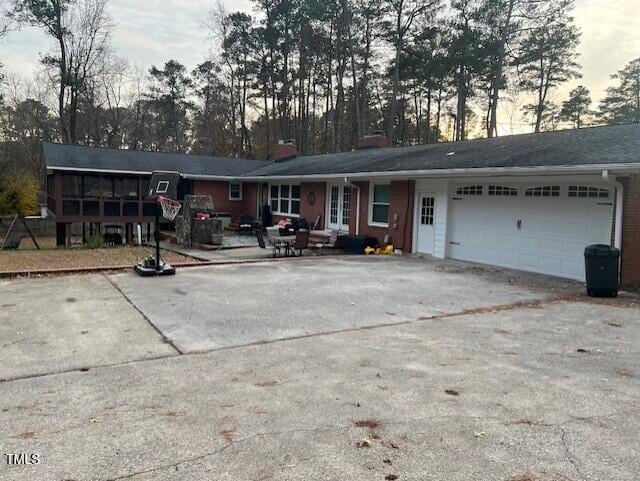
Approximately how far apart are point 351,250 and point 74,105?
24.0 meters

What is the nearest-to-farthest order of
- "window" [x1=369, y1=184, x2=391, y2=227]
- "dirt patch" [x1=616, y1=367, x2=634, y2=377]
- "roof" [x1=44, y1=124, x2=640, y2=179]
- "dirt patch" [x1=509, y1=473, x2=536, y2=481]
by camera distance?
"dirt patch" [x1=509, y1=473, x2=536, y2=481] < "dirt patch" [x1=616, y1=367, x2=634, y2=377] < "roof" [x1=44, y1=124, x2=640, y2=179] < "window" [x1=369, y1=184, x2=391, y2=227]

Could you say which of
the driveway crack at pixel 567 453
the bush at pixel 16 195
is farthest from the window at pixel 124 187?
the driveway crack at pixel 567 453

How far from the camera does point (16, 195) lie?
2009cm

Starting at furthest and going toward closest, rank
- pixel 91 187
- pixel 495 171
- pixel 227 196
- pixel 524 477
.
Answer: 1. pixel 227 196
2. pixel 91 187
3. pixel 495 171
4. pixel 524 477

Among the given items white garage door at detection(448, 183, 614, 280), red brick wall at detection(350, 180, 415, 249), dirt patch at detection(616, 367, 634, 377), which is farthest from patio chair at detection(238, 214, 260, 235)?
dirt patch at detection(616, 367, 634, 377)

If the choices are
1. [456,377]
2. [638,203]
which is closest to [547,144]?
[638,203]

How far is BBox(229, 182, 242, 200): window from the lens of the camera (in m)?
24.0

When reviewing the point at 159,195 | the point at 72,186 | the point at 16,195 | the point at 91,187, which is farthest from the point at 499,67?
the point at 16,195

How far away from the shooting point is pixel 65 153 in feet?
67.7

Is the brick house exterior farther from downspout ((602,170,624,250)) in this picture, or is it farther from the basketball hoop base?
the basketball hoop base

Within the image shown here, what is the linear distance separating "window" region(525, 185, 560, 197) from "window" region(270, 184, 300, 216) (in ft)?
32.9

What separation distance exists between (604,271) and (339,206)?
9.76 m

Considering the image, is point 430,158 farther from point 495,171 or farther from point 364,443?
point 364,443

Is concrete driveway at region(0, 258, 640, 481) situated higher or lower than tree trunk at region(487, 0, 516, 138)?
lower
